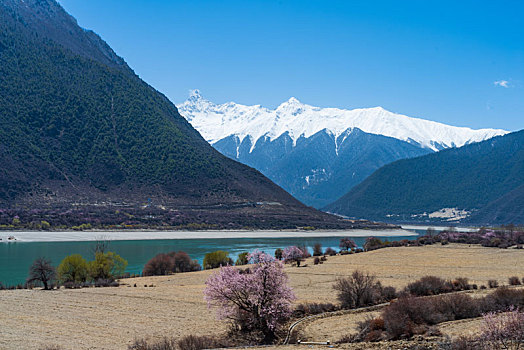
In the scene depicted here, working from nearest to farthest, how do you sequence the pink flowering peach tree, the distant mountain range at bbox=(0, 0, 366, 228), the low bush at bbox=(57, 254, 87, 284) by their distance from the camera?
the pink flowering peach tree < the low bush at bbox=(57, 254, 87, 284) < the distant mountain range at bbox=(0, 0, 366, 228)

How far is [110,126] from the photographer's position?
16325cm

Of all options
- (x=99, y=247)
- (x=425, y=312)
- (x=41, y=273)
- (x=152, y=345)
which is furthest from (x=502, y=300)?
(x=99, y=247)

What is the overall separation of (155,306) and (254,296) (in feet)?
27.1

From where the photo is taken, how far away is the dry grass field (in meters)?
20.2

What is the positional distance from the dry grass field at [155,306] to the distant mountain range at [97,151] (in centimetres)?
7298

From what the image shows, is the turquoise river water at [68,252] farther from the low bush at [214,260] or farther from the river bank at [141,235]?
the low bush at [214,260]

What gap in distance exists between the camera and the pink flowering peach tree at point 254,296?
21.5 meters

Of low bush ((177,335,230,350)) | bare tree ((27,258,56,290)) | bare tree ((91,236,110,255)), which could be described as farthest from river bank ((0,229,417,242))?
low bush ((177,335,230,350))

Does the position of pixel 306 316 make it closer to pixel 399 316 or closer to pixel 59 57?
pixel 399 316

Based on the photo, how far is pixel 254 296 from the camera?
21.7 metres

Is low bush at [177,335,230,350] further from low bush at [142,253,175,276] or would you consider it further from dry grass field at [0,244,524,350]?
low bush at [142,253,175,276]

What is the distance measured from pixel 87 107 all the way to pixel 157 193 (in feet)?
141

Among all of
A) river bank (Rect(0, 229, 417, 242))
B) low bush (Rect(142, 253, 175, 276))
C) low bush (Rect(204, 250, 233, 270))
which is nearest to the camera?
low bush (Rect(142, 253, 175, 276))

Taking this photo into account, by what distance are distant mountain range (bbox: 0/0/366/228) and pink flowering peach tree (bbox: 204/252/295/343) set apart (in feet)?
289
